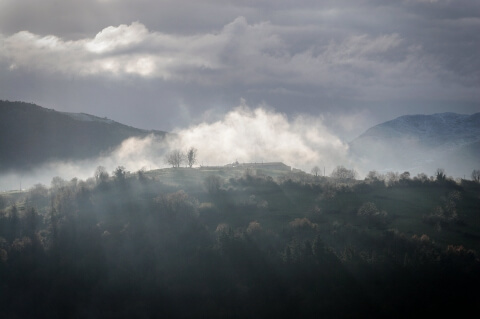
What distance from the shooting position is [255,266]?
553ft

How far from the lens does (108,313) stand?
155000 mm

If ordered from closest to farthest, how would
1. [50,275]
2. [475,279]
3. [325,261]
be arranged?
[475,279]
[325,261]
[50,275]

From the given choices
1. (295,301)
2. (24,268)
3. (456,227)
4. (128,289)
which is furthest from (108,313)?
(456,227)

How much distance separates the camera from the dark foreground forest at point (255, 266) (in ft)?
491

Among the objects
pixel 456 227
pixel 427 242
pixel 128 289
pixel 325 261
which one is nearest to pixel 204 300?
pixel 128 289

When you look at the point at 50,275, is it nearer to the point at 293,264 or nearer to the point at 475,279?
the point at 293,264

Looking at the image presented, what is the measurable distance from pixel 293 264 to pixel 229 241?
87.0 feet

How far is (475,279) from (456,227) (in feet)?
106

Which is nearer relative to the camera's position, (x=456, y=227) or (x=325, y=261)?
(x=325, y=261)

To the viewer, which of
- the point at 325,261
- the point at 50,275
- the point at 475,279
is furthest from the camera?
the point at 50,275

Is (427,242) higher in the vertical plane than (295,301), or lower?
higher

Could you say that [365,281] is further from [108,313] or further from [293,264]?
[108,313]

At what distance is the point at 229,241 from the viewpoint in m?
179

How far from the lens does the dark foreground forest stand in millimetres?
149625
